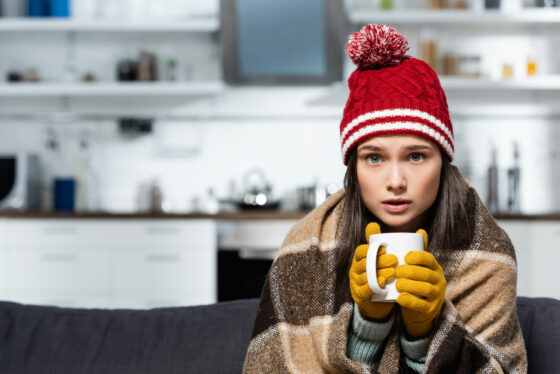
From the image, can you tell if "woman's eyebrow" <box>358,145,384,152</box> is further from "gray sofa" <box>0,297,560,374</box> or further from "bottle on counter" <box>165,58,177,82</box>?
"bottle on counter" <box>165,58,177,82</box>

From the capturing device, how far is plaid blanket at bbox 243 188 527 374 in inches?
39.0

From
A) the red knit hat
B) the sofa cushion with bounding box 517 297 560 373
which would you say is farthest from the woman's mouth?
the sofa cushion with bounding box 517 297 560 373

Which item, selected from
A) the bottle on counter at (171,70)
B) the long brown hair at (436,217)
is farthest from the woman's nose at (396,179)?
the bottle on counter at (171,70)

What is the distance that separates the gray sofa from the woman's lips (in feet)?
1.26

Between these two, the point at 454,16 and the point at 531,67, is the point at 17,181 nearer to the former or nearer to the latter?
the point at 454,16

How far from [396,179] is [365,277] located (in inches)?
6.7

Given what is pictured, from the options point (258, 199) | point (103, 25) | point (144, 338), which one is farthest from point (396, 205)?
point (103, 25)

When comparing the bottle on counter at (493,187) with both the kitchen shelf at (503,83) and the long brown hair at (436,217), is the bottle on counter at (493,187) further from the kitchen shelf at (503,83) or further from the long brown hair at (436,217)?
the long brown hair at (436,217)

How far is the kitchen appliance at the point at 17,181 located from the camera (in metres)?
3.64

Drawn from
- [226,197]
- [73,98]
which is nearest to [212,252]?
[226,197]

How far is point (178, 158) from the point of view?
4.01 meters

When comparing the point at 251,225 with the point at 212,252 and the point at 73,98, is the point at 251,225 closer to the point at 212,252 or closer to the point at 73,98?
the point at 212,252

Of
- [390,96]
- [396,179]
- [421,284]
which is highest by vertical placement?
[390,96]

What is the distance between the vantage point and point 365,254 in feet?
3.04
